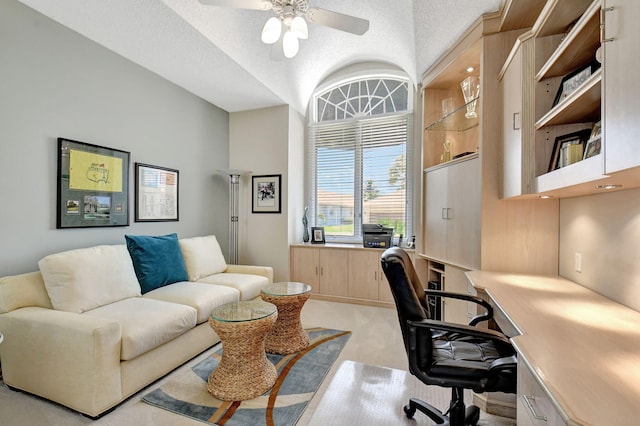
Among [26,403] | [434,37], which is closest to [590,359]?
[434,37]

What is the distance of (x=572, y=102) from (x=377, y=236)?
2794 mm

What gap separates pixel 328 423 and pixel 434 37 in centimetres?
313

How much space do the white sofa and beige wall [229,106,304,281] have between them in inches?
61.7

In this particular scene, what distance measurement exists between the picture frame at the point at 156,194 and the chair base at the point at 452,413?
3051 mm

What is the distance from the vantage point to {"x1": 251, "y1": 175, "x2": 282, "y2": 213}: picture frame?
4285 millimetres

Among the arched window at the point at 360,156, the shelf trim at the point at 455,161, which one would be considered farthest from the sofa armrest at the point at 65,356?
the arched window at the point at 360,156

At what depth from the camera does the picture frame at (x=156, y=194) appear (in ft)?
10.4

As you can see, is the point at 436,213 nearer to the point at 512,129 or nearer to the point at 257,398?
the point at 512,129

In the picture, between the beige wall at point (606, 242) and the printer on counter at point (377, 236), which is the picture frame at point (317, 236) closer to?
the printer on counter at point (377, 236)

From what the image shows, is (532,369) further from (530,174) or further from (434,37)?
(434,37)

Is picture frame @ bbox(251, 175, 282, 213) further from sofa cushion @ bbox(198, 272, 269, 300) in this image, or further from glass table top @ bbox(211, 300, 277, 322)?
glass table top @ bbox(211, 300, 277, 322)

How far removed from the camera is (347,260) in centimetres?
405

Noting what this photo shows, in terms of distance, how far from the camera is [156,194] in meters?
3.36

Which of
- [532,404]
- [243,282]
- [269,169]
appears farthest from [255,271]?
[532,404]
